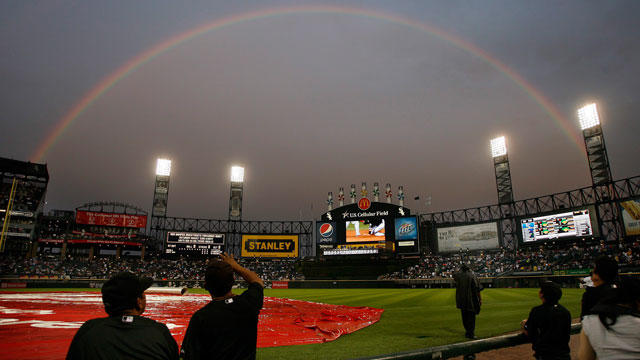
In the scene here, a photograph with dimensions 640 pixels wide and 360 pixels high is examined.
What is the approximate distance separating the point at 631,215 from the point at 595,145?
1040 centimetres

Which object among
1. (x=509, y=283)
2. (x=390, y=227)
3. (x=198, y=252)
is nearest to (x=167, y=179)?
(x=198, y=252)

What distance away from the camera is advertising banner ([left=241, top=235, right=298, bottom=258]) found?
A: 242 ft

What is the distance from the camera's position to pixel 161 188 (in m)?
73.0

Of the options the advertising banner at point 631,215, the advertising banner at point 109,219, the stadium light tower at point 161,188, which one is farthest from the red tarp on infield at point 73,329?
the advertising banner at point 109,219

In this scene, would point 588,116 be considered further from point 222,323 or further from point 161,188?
point 161,188

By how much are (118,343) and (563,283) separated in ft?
140

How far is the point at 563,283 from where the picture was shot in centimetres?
3631

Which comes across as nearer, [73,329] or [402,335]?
[402,335]

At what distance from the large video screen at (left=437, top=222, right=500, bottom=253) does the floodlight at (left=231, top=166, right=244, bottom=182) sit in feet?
134

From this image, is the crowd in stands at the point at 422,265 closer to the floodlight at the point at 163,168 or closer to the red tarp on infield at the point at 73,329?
the floodlight at the point at 163,168

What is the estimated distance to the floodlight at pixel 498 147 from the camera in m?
63.7

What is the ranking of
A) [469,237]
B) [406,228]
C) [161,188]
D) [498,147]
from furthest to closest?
[161,188], [498,147], [469,237], [406,228]

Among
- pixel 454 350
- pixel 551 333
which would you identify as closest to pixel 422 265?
pixel 551 333

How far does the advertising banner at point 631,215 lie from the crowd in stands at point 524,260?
2313 millimetres
